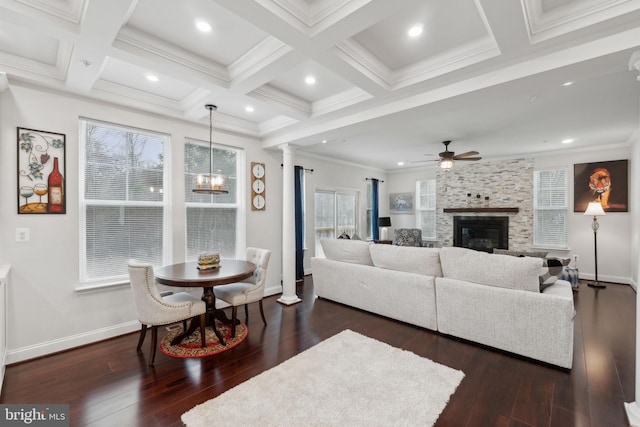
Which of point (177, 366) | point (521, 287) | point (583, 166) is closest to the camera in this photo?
point (177, 366)

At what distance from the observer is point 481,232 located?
7.03 m

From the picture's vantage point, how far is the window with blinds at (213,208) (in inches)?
157

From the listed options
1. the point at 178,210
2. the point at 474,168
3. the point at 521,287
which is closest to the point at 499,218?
the point at 474,168

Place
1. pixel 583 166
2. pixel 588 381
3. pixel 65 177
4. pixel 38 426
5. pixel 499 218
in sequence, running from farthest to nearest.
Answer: pixel 499 218 → pixel 583 166 → pixel 65 177 → pixel 588 381 → pixel 38 426

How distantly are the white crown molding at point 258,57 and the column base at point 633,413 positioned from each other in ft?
11.4

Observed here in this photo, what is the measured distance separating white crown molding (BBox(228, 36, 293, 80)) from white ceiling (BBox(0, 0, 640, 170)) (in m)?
0.01

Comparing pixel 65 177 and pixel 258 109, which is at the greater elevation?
pixel 258 109

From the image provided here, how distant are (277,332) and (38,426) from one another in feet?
6.56

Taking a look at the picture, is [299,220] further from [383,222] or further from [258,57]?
[258,57]

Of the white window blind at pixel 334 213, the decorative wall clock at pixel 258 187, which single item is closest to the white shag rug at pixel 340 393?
the decorative wall clock at pixel 258 187

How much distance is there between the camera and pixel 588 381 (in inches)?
91.7

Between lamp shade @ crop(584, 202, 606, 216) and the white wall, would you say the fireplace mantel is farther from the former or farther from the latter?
the white wall

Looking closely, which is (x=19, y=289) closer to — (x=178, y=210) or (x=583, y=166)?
(x=178, y=210)

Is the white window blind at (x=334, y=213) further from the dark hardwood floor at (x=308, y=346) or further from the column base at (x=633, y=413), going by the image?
the column base at (x=633, y=413)
